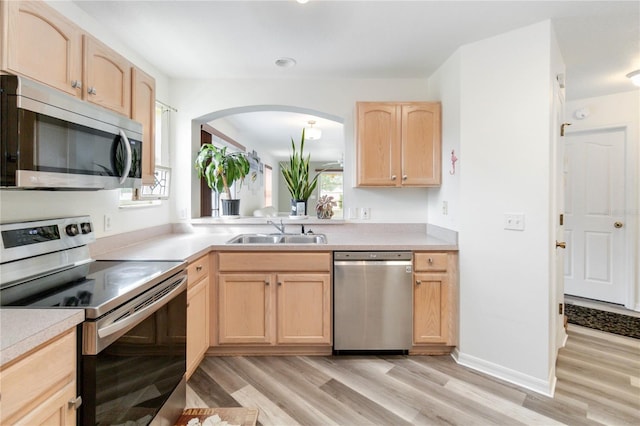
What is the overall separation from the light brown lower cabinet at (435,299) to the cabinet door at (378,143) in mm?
704

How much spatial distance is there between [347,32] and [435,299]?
197 centimetres

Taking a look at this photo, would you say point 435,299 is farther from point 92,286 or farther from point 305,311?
point 92,286

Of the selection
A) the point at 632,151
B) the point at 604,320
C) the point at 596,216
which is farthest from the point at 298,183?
the point at 632,151

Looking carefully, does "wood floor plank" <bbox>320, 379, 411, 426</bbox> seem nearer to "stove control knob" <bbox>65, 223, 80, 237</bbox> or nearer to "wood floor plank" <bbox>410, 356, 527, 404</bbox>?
"wood floor plank" <bbox>410, 356, 527, 404</bbox>

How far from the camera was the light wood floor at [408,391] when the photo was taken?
1702mm

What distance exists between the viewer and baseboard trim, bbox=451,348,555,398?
1.92 metres

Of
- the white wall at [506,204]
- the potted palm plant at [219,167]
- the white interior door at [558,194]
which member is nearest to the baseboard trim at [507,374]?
the white wall at [506,204]

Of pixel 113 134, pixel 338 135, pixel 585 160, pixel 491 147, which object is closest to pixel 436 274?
pixel 491 147

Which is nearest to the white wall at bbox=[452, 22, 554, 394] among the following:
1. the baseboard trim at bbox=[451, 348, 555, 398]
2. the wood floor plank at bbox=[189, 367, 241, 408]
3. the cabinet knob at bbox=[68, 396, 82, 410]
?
the baseboard trim at bbox=[451, 348, 555, 398]

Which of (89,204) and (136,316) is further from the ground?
(89,204)

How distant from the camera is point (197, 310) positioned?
2045 mm

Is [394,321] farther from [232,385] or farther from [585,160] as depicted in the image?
[585,160]

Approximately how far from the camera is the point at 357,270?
7.43 feet

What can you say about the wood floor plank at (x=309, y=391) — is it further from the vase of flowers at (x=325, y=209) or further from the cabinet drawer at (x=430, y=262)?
the vase of flowers at (x=325, y=209)
